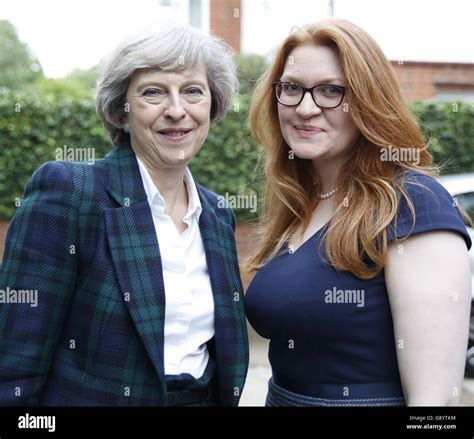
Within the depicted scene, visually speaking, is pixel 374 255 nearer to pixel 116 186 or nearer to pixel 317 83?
pixel 317 83

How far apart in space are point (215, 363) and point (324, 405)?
401mm

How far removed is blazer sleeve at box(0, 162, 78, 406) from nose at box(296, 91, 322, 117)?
0.87m

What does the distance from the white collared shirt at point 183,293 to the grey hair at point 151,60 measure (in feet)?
0.66

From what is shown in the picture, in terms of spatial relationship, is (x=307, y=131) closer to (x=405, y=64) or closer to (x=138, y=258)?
(x=138, y=258)

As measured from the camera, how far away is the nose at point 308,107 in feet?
8.39

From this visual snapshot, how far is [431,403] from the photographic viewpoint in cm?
222

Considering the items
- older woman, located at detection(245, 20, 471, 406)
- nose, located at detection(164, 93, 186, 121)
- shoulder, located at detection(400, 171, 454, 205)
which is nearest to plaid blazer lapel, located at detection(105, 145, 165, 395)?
nose, located at detection(164, 93, 186, 121)

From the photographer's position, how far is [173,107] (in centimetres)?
246

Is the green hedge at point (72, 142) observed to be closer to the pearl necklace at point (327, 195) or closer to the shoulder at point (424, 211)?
the pearl necklace at point (327, 195)

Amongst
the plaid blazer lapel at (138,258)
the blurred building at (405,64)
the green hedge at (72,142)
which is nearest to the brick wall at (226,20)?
the blurred building at (405,64)

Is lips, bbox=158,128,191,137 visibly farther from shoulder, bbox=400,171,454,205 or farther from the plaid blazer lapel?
shoulder, bbox=400,171,454,205

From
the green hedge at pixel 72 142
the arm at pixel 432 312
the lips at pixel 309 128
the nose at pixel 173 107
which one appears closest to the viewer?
the arm at pixel 432 312

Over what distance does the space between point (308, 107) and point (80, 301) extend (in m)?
0.98
